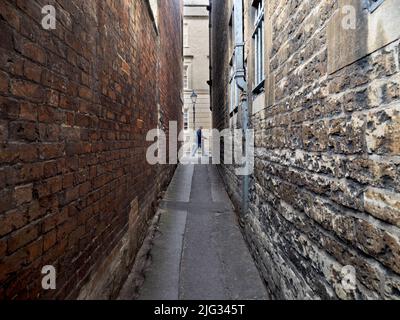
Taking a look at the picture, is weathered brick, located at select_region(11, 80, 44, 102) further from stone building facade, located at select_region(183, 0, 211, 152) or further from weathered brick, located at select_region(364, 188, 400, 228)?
stone building facade, located at select_region(183, 0, 211, 152)

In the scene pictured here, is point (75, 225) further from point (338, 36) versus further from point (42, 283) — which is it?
point (338, 36)

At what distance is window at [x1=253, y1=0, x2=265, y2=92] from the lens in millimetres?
4008

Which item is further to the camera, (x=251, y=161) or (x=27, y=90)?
(x=251, y=161)

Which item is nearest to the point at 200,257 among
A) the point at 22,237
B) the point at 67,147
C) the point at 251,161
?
the point at 251,161

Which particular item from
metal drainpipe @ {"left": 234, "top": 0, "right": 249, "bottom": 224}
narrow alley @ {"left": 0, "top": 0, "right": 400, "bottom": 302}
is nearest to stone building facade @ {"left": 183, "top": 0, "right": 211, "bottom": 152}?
metal drainpipe @ {"left": 234, "top": 0, "right": 249, "bottom": 224}

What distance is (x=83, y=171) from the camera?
2051 millimetres

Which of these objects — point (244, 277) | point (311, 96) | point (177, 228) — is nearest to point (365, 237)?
point (311, 96)

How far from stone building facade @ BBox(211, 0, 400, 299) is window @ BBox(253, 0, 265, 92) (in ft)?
2.61

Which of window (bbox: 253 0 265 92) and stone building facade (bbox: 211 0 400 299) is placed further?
window (bbox: 253 0 265 92)

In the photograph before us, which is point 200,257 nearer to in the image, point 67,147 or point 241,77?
point 67,147

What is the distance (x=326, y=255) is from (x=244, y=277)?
5.96 ft

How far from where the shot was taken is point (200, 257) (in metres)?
3.98

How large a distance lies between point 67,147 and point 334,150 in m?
1.56

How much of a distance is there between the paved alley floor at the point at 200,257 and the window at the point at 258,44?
2.29 m
